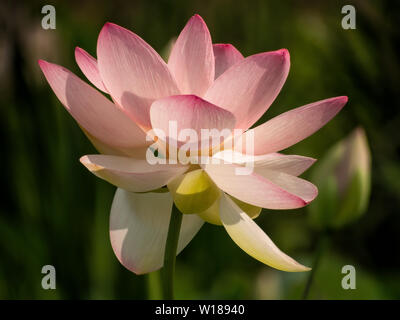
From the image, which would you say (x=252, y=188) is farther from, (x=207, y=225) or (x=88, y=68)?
(x=207, y=225)

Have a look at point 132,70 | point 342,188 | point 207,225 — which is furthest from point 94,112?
point 207,225

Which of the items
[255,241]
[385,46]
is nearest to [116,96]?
[255,241]

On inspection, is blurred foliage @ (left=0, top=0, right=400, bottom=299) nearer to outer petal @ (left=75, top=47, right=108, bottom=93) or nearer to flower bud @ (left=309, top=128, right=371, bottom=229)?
flower bud @ (left=309, top=128, right=371, bottom=229)

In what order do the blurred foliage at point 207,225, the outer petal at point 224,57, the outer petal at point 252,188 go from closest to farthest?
1. the outer petal at point 252,188
2. the outer petal at point 224,57
3. the blurred foliage at point 207,225

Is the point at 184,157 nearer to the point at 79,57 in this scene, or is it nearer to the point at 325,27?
the point at 79,57

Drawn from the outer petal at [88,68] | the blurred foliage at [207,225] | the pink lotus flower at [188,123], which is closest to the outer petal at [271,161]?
the pink lotus flower at [188,123]

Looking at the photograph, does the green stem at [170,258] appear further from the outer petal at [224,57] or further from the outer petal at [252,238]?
the outer petal at [224,57]
